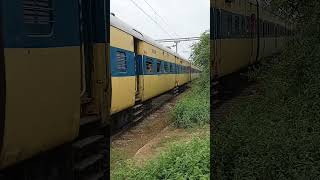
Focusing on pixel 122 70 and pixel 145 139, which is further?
pixel 145 139

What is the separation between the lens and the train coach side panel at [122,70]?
1079 centimetres

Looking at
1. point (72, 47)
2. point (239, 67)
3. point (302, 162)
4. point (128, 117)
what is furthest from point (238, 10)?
point (72, 47)

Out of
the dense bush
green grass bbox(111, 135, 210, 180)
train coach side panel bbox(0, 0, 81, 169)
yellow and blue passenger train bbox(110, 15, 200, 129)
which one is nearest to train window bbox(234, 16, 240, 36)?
the dense bush

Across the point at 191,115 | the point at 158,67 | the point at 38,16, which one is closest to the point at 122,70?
the point at 191,115

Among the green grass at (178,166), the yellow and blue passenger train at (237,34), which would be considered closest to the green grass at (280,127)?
the green grass at (178,166)

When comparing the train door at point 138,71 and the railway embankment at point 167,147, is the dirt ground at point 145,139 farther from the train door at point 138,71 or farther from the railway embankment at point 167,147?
the train door at point 138,71

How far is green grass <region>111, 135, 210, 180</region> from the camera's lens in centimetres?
699

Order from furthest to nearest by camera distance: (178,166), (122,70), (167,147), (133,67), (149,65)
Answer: (149,65) → (133,67) → (122,70) → (167,147) → (178,166)

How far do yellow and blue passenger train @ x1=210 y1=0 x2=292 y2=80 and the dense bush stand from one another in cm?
102

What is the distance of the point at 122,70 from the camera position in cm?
1173

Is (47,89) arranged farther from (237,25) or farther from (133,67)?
(237,25)

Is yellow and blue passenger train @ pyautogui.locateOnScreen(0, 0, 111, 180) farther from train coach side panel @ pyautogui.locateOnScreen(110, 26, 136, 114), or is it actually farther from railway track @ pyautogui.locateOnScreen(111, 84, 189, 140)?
railway track @ pyautogui.locateOnScreen(111, 84, 189, 140)

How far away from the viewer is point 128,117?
13555mm

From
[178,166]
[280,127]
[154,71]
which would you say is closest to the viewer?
[178,166]
